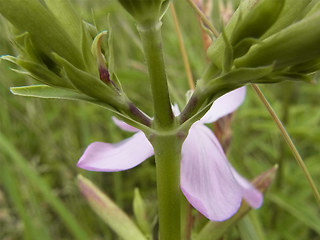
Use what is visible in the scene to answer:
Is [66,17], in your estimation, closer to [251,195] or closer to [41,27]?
[41,27]

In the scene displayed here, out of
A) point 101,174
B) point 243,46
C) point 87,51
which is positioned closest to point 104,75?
point 87,51

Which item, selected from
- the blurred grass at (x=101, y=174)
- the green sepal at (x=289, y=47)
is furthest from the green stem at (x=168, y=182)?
the blurred grass at (x=101, y=174)

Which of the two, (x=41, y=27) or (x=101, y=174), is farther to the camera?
(x=101, y=174)

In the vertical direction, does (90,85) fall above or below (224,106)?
above

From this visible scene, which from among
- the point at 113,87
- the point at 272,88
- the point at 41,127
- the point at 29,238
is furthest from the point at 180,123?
the point at 272,88

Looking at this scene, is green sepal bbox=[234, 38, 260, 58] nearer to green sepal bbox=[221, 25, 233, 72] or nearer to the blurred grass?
green sepal bbox=[221, 25, 233, 72]

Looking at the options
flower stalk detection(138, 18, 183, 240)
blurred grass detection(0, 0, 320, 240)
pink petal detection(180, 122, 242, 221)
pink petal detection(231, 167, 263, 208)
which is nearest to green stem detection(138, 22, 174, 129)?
flower stalk detection(138, 18, 183, 240)
